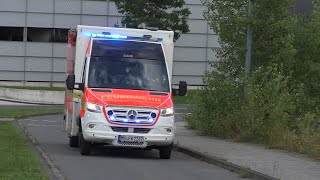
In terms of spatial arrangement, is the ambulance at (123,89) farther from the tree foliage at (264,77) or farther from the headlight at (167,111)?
the tree foliage at (264,77)

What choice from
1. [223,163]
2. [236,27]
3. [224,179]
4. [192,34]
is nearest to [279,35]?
[236,27]

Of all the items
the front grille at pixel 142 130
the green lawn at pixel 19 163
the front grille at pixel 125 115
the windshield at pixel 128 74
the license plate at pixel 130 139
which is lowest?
the green lawn at pixel 19 163

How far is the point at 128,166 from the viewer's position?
46.6ft

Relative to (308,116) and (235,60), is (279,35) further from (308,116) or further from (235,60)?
(308,116)

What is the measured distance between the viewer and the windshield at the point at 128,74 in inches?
630

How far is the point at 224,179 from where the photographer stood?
1260 cm

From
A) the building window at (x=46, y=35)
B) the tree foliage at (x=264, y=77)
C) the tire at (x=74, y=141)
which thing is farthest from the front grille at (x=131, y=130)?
the building window at (x=46, y=35)

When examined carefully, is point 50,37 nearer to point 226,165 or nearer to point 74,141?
point 74,141

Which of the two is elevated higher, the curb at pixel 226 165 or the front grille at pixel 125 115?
the front grille at pixel 125 115

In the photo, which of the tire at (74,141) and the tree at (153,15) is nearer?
the tire at (74,141)

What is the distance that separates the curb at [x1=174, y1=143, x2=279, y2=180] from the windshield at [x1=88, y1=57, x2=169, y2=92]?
1.96 meters

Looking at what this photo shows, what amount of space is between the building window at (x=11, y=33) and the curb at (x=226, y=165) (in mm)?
40509

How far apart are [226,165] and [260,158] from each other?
1297mm

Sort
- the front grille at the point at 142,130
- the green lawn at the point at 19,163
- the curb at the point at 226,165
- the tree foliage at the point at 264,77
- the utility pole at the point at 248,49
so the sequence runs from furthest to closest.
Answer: the utility pole at the point at 248,49 < the tree foliage at the point at 264,77 < the front grille at the point at 142,130 < the curb at the point at 226,165 < the green lawn at the point at 19,163
